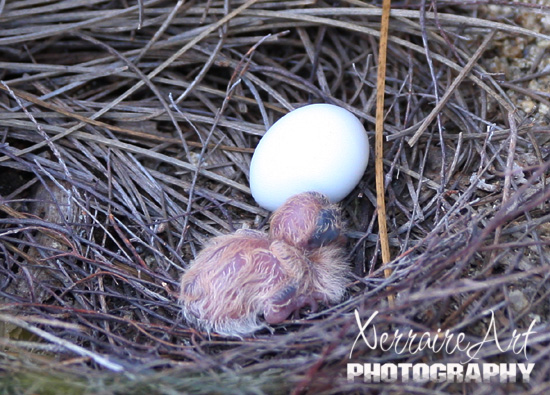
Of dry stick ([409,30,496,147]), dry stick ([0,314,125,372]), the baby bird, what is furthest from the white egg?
dry stick ([0,314,125,372])

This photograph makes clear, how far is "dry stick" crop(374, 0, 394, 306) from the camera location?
154cm

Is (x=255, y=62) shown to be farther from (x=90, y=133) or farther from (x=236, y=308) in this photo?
(x=236, y=308)

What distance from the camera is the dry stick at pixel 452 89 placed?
169 cm

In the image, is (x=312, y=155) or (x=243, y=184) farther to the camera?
(x=243, y=184)

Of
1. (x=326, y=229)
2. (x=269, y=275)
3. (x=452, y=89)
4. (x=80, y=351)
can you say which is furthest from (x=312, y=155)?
(x=80, y=351)

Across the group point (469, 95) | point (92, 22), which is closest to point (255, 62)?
point (92, 22)

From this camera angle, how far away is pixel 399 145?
1.76 metres

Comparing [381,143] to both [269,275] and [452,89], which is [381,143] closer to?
[452,89]

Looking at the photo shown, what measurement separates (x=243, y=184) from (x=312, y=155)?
391 mm

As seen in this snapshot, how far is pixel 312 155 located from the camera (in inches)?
61.2

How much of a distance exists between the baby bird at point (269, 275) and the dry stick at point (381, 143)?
0.13 metres

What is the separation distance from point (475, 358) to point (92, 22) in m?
1.65

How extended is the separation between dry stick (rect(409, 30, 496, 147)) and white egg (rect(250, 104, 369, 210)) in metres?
0.19

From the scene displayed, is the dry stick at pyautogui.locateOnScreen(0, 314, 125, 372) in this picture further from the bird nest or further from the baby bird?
the baby bird
